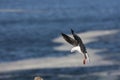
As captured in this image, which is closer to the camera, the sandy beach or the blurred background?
the blurred background

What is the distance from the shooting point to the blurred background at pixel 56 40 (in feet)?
131

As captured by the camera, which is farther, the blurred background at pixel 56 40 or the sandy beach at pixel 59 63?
the sandy beach at pixel 59 63

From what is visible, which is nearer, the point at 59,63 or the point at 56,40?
the point at 59,63

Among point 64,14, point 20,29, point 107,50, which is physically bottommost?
point 107,50

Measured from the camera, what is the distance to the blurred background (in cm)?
4000

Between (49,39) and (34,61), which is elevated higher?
(49,39)

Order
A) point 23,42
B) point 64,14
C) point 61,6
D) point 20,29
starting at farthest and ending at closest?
point 61,6
point 64,14
point 20,29
point 23,42

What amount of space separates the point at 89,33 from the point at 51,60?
11116mm

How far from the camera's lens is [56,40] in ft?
166

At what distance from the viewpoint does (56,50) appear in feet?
151

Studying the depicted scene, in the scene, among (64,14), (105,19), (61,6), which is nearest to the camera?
(105,19)

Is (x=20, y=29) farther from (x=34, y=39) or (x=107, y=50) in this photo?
(x=107, y=50)

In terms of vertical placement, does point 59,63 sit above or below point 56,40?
below

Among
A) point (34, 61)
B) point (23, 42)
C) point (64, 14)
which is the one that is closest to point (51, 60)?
point (34, 61)
